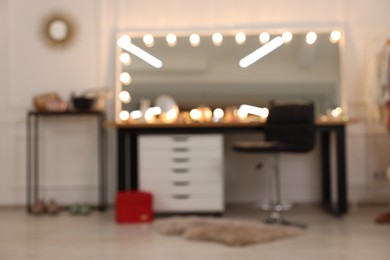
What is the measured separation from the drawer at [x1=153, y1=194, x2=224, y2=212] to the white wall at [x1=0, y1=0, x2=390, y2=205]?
758mm

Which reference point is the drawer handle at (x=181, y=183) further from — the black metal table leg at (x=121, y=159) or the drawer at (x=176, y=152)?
the black metal table leg at (x=121, y=159)

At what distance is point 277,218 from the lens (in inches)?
161

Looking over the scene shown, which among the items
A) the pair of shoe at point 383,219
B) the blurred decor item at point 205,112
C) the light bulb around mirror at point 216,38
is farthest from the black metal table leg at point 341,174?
the light bulb around mirror at point 216,38

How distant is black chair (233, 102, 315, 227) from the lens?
4.02 meters

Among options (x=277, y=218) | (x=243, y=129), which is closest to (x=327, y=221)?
(x=277, y=218)

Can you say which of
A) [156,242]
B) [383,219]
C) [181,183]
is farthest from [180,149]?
[383,219]

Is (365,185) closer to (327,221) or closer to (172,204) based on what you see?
(327,221)

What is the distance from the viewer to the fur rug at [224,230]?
3.40 m

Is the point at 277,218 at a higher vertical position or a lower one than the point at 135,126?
lower

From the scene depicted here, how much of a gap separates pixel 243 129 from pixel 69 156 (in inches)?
68.0

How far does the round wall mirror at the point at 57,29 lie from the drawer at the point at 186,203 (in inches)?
72.7

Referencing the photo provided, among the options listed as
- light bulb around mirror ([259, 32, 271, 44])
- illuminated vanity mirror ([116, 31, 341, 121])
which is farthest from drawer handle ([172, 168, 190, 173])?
light bulb around mirror ([259, 32, 271, 44])

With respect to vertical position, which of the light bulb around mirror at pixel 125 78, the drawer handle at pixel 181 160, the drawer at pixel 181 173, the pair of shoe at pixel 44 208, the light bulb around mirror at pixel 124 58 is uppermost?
the light bulb around mirror at pixel 124 58

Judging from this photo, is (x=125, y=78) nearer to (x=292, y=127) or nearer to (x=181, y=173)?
(x=181, y=173)
